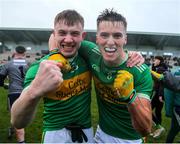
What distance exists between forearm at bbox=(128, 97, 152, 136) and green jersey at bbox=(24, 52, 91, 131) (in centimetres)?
75

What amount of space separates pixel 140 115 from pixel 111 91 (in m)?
0.61

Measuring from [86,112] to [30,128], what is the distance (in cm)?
521

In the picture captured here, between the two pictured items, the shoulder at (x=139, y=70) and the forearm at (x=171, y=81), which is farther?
the forearm at (x=171, y=81)

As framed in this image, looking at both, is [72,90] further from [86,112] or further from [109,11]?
[109,11]

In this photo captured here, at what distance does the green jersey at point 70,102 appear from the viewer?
3.39 metres

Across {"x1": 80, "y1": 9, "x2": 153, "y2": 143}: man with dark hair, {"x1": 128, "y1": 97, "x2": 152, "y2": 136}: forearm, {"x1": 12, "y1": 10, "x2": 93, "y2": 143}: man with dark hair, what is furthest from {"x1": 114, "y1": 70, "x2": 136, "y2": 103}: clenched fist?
{"x1": 12, "y1": 10, "x2": 93, "y2": 143}: man with dark hair

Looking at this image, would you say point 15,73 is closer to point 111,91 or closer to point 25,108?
point 111,91

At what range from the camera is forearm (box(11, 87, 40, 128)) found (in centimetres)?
231

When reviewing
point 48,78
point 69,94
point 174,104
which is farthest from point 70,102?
point 174,104

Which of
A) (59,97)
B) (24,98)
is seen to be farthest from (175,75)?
(24,98)

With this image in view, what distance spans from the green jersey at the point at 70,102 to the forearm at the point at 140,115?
Result: 75 centimetres

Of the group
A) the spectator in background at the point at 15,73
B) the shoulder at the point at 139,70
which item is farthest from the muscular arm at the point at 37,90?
the spectator in background at the point at 15,73

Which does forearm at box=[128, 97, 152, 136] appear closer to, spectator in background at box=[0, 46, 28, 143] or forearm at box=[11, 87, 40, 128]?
Answer: forearm at box=[11, 87, 40, 128]

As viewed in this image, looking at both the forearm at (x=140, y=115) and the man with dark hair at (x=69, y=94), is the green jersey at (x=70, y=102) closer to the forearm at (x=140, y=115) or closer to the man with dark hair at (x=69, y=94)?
the man with dark hair at (x=69, y=94)
